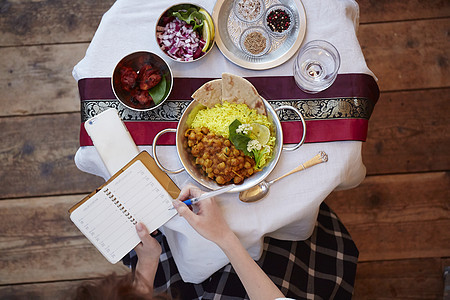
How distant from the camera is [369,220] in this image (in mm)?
1927

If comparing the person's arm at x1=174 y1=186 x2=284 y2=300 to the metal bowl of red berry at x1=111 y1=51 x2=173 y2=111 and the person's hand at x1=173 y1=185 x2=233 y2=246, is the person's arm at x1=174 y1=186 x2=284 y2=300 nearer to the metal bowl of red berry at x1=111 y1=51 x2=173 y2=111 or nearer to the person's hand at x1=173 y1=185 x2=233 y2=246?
the person's hand at x1=173 y1=185 x2=233 y2=246

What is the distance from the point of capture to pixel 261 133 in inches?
41.1

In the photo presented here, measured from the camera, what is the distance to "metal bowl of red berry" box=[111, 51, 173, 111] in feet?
3.44

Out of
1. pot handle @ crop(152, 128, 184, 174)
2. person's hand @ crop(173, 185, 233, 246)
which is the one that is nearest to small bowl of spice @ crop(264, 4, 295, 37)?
pot handle @ crop(152, 128, 184, 174)

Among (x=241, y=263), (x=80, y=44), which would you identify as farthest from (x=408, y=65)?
(x=80, y=44)

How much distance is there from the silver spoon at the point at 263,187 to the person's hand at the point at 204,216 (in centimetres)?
9

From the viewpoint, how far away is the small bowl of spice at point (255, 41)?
1.11 m

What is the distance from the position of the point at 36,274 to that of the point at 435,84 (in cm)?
223

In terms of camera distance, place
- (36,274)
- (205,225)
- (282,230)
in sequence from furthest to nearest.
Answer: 1. (36,274)
2. (282,230)
3. (205,225)

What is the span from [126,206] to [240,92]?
0.46 metres

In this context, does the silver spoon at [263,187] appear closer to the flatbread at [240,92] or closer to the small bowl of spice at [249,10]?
the flatbread at [240,92]

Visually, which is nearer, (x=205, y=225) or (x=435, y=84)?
(x=205, y=225)

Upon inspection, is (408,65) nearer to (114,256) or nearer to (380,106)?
(380,106)

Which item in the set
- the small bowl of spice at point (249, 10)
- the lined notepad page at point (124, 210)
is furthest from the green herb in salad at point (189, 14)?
the lined notepad page at point (124, 210)
